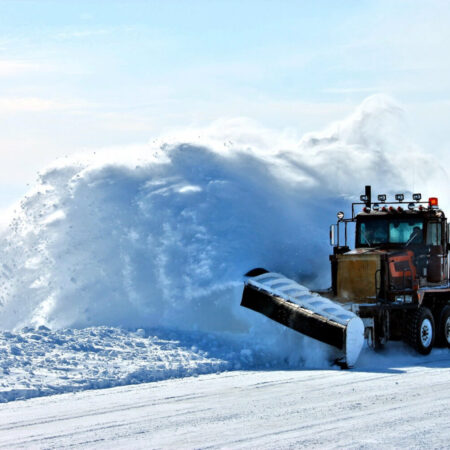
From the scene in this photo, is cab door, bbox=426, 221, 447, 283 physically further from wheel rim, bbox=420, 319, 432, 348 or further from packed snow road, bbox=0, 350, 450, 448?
packed snow road, bbox=0, 350, 450, 448

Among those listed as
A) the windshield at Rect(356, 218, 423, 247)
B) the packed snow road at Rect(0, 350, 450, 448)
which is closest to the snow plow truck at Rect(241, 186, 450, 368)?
the windshield at Rect(356, 218, 423, 247)

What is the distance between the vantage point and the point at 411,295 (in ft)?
48.0

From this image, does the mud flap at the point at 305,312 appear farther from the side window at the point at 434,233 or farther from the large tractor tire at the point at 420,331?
the side window at the point at 434,233

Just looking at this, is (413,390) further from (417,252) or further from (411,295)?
(417,252)

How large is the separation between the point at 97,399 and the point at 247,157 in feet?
36.3

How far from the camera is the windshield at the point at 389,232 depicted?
1571 cm

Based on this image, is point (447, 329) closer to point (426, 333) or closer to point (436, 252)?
point (426, 333)

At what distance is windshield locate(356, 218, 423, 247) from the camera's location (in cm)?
1571

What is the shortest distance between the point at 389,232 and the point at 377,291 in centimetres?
158

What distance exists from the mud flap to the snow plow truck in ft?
0.05

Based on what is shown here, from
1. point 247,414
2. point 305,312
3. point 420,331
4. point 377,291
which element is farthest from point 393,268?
point 247,414

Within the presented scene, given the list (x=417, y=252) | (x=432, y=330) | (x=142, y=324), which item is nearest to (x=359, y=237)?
(x=417, y=252)

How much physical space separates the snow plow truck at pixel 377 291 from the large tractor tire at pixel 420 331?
16 mm

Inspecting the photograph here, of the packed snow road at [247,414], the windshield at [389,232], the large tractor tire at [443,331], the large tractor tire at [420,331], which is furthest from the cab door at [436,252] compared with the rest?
the packed snow road at [247,414]
